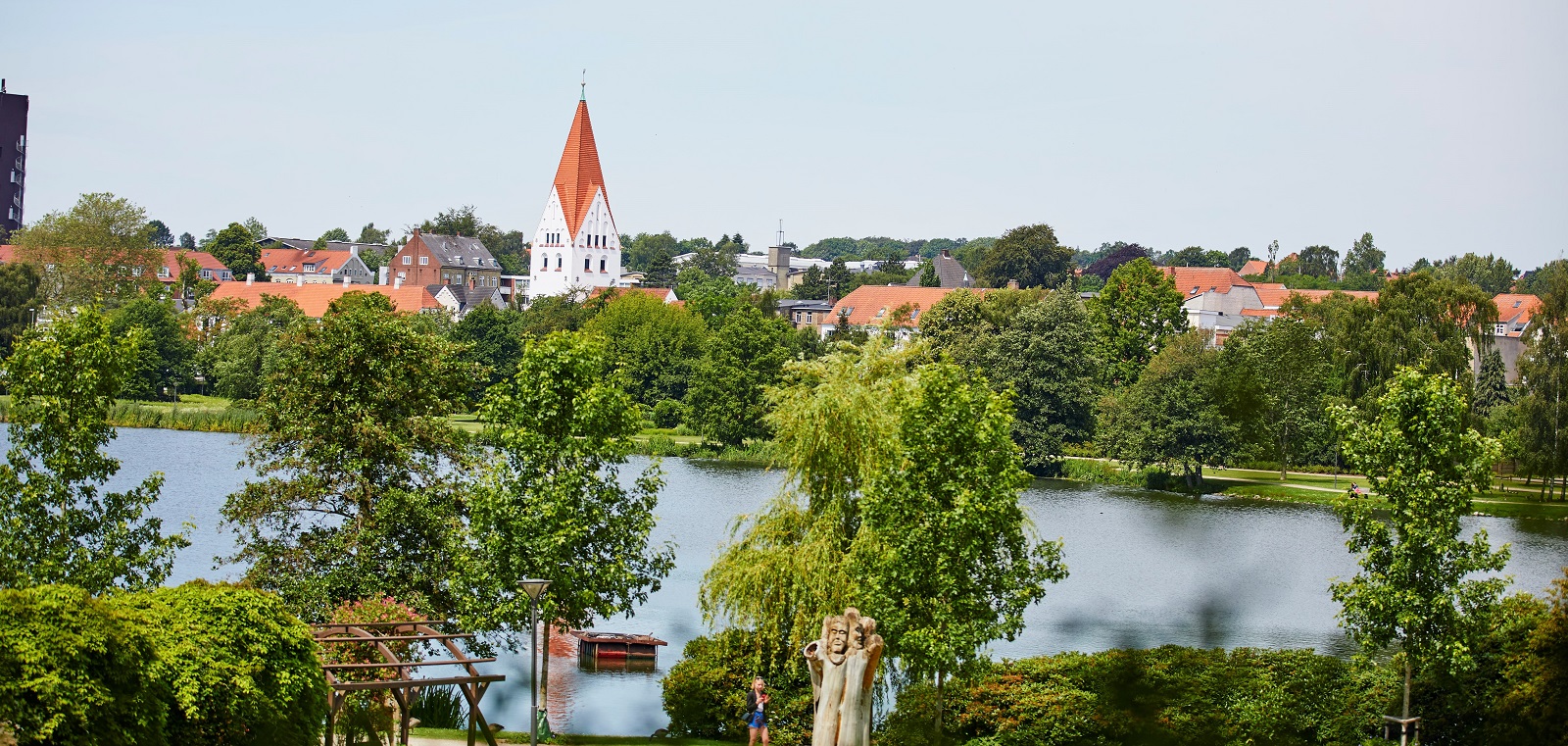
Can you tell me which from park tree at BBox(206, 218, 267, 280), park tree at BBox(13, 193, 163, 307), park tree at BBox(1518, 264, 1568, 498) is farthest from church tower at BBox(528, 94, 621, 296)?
park tree at BBox(1518, 264, 1568, 498)

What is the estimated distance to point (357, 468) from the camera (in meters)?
21.0

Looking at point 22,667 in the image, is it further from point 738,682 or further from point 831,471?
point 831,471

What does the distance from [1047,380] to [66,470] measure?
155ft

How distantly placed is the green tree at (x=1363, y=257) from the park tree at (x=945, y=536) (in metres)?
140

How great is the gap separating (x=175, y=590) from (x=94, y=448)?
5718 millimetres

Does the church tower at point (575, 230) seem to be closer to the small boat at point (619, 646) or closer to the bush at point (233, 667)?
the small boat at point (619, 646)

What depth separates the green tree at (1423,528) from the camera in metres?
18.6

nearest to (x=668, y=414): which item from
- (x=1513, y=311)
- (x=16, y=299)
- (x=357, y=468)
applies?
(x=16, y=299)

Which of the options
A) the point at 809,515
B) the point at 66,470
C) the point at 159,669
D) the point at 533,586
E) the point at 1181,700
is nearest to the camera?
the point at 159,669

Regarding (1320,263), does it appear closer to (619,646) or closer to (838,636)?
(619,646)

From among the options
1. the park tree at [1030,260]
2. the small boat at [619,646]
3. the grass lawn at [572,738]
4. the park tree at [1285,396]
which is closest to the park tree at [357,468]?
the grass lawn at [572,738]

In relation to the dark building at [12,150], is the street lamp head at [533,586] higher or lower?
lower

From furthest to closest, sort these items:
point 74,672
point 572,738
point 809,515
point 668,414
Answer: point 668,414, point 809,515, point 572,738, point 74,672

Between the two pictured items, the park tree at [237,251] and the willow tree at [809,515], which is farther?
the park tree at [237,251]
